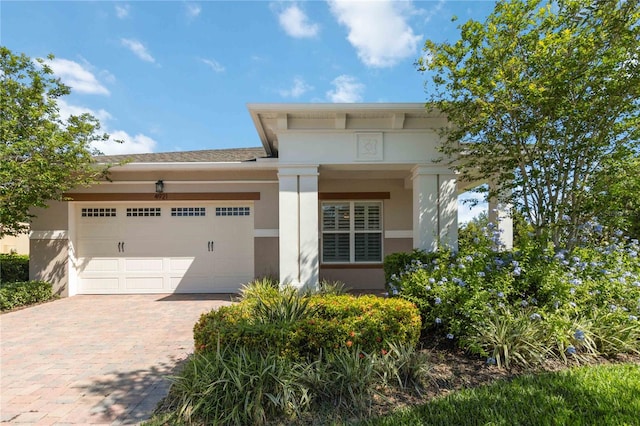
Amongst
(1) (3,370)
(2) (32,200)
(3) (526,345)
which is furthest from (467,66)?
(2) (32,200)

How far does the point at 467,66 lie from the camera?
5109 mm

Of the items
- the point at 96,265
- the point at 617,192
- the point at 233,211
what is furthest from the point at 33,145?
the point at 617,192

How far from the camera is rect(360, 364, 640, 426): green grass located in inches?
97.2

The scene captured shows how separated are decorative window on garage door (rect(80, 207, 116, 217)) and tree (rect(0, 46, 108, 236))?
983 millimetres

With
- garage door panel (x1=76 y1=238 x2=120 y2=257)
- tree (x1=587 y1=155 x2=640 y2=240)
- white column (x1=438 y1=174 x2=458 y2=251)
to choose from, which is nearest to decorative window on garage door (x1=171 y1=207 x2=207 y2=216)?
garage door panel (x1=76 y1=238 x2=120 y2=257)

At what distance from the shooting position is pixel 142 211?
8375mm

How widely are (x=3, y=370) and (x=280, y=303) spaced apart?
11.9 feet

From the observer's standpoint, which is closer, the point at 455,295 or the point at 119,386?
the point at 119,386

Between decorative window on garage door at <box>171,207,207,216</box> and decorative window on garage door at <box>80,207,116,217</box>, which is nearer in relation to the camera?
decorative window on garage door at <box>80,207,116,217</box>

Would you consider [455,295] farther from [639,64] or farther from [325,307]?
[639,64]

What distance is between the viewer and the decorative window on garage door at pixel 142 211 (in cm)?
837

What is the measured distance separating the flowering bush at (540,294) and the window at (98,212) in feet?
26.2

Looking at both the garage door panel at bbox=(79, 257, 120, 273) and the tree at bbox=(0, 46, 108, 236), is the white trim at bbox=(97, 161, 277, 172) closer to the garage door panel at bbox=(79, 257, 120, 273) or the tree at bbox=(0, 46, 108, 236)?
the tree at bbox=(0, 46, 108, 236)

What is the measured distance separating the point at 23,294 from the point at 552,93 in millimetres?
11490
